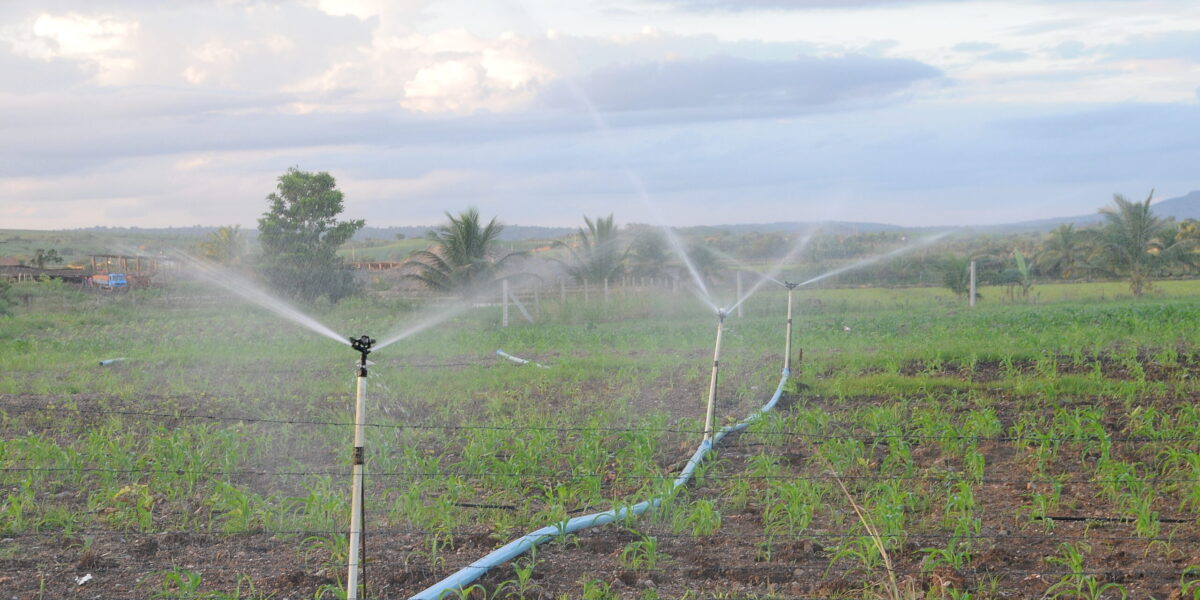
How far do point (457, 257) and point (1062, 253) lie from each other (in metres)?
19.4

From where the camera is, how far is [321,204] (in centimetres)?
2522

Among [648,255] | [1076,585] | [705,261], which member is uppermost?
[648,255]

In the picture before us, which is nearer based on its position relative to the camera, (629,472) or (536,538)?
(536,538)

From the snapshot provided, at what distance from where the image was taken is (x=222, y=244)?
35.0 meters

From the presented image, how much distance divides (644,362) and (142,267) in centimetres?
2431

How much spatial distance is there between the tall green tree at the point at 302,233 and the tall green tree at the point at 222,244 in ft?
23.0

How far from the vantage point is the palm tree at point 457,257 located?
88.9 feet

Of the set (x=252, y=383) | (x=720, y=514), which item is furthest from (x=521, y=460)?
(x=252, y=383)

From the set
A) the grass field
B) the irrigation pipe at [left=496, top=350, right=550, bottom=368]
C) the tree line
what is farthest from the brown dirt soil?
the tree line

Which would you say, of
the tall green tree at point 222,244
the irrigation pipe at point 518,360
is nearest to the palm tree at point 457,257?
the tall green tree at point 222,244

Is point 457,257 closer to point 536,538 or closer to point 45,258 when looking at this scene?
point 45,258

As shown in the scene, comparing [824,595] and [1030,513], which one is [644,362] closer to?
[1030,513]

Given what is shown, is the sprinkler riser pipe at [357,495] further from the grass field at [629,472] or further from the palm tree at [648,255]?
the palm tree at [648,255]

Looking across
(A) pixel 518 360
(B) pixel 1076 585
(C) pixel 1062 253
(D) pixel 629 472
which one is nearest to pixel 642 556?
(D) pixel 629 472
